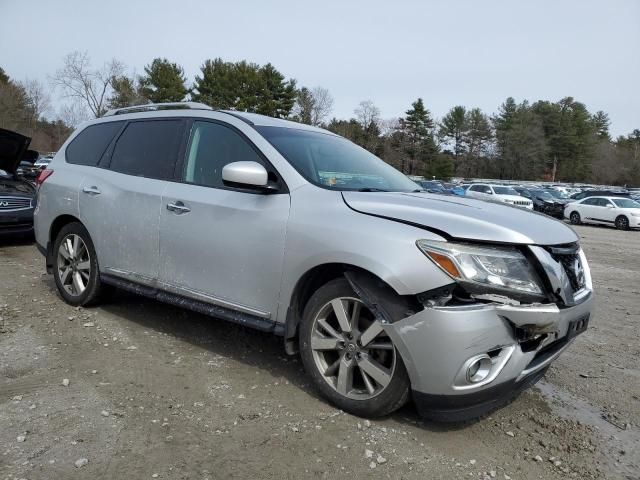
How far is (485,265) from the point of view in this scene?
8.29ft

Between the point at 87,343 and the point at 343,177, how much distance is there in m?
2.41

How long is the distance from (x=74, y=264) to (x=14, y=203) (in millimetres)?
4476

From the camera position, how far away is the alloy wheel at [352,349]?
2.79 metres

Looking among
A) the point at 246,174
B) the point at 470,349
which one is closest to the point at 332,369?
the point at 470,349

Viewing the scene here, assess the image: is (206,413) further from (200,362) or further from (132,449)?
(200,362)

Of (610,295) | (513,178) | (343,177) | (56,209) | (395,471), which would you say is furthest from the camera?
(513,178)

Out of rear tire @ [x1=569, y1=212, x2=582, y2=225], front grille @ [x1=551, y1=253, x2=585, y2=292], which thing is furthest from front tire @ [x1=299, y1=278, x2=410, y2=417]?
rear tire @ [x1=569, y1=212, x2=582, y2=225]

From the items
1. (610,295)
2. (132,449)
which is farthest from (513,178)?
(132,449)

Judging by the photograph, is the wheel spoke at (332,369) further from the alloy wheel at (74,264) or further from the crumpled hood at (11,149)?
the crumpled hood at (11,149)

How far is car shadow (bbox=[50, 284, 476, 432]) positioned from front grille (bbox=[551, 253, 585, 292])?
3.38 ft

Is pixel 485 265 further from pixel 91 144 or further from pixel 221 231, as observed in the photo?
pixel 91 144

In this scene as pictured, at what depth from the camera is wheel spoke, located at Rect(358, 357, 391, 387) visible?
108 inches

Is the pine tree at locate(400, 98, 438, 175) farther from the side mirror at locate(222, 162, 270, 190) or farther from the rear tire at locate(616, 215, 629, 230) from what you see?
the side mirror at locate(222, 162, 270, 190)

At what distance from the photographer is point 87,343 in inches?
156
